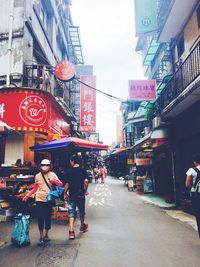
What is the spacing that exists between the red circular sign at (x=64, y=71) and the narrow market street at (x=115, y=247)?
282 inches

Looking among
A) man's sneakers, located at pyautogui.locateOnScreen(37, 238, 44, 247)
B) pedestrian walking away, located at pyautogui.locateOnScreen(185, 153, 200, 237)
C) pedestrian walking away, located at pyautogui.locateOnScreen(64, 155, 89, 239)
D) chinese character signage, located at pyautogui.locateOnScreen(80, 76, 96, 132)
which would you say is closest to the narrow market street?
man's sneakers, located at pyautogui.locateOnScreen(37, 238, 44, 247)

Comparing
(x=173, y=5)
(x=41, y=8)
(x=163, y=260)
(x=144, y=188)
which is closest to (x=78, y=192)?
(x=163, y=260)

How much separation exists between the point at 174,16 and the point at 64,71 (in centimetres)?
568

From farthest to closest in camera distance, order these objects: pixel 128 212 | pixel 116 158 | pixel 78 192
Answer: pixel 116 158, pixel 128 212, pixel 78 192

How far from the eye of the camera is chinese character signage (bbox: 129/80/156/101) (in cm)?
1267

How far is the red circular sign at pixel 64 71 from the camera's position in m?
12.7

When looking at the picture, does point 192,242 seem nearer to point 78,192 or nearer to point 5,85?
point 78,192

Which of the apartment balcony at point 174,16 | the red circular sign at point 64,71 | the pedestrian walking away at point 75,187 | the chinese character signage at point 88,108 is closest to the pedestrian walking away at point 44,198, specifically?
the pedestrian walking away at point 75,187

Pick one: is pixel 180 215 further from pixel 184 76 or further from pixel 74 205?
pixel 184 76

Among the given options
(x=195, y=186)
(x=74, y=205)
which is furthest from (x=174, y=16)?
(x=74, y=205)

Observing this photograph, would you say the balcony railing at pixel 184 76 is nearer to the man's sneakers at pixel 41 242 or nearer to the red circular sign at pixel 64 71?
the red circular sign at pixel 64 71

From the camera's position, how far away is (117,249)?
549 cm

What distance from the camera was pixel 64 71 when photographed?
1277cm

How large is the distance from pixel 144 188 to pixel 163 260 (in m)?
11.8
